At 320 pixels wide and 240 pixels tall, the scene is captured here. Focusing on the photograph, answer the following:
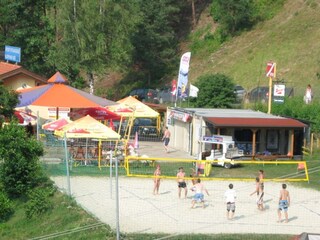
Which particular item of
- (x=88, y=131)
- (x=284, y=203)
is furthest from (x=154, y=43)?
(x=284, y=203)

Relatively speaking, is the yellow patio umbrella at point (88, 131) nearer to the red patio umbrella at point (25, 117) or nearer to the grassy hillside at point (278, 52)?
the red patio umbrella at point (25, 117)

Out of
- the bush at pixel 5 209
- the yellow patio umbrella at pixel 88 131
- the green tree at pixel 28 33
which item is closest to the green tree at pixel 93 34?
the green tree at pixel 28 33

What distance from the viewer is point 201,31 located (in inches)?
2958

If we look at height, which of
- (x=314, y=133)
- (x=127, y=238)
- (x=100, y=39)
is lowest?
(x=127, y=238)

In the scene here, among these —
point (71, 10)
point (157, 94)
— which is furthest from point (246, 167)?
point (71, 10)

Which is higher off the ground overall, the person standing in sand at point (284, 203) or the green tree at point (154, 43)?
the green tree at point (154, 43)

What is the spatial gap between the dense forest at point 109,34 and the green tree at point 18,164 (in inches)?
1284

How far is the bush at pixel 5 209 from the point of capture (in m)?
24.5

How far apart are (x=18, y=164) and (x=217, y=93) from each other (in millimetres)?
23785

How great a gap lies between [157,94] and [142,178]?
105 ft

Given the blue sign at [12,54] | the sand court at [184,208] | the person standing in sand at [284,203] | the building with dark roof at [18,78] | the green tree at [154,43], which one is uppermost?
the green tree at [154,43]

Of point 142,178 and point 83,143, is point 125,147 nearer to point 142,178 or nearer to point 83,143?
point 83,143

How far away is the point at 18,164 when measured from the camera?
1045 inches

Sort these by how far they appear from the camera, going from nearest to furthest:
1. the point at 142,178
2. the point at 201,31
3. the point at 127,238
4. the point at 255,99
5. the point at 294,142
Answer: the point at 127,238 < the point at 142,178 < the point at 294,142 < the point at 255,99 < the point at 201,31
